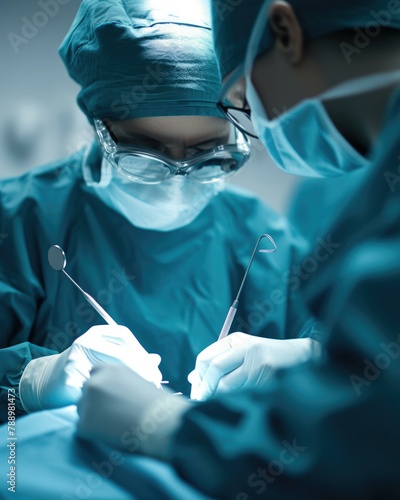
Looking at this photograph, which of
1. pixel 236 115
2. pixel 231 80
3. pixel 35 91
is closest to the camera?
pixel 231 80

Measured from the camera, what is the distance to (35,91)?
91.8 inches

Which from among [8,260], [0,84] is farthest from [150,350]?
[0,84]

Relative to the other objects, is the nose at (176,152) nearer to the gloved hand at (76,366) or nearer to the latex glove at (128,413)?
the gloved hand at (76,366)

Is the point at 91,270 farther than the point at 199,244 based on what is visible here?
No

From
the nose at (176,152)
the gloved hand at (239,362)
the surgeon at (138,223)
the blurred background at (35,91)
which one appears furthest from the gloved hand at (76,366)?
the blurred background at (35,91)

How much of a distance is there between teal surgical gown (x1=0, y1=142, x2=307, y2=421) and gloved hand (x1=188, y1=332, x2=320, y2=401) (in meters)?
0.20

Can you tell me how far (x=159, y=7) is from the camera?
1673mm

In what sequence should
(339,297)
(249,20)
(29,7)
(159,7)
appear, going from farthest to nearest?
1. (29,7)
2. (159,7)
3. (249,20)
4. (339,297)

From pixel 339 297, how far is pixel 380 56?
49 cm

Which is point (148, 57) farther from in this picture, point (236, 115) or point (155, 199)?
point (155, 199)

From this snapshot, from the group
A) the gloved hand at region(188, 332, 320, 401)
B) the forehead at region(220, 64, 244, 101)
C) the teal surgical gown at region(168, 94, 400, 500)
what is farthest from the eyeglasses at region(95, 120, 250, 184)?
the teal surgical gown at region(168, 94, 400, 500)

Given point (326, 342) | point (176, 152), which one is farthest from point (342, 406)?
point (176, 152)

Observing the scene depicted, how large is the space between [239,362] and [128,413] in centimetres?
49

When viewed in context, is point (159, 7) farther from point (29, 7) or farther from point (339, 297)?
point (339, 297)
